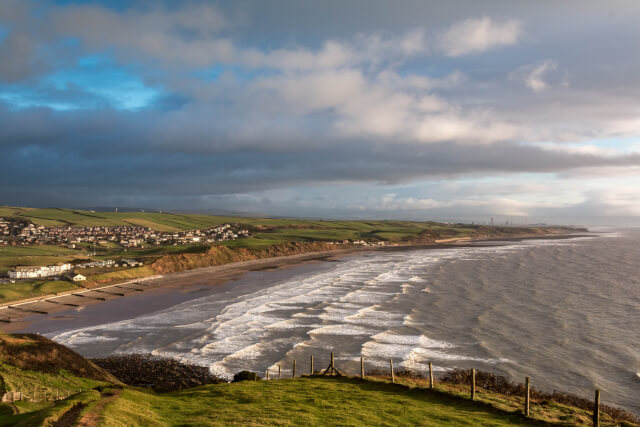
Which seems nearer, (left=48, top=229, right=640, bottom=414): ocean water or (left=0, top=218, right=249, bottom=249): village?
(left=48, top=229, right=640, bottom=414): ocean water

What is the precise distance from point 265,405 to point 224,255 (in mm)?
129270

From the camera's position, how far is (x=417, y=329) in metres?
55.6

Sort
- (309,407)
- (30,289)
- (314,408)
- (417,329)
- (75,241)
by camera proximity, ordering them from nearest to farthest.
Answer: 1. (314,408)
2. (309,407)
3. (417,329)
4. (30,289)
5. (75,241)

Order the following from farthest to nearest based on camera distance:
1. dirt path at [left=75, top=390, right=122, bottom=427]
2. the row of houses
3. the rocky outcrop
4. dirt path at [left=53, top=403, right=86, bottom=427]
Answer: the row of houses → the rocky outcrop → dirt path at [left=53, top=403, right=86, bottom=427] → dirt path at [left=75, top=390, right=122, bottom=427]

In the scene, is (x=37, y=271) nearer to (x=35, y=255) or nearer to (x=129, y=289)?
(x=129, y=289)

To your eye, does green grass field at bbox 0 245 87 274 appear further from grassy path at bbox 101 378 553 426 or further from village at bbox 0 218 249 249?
grassy path at bbox 101 378 553 426

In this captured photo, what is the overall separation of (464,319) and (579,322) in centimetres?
1581

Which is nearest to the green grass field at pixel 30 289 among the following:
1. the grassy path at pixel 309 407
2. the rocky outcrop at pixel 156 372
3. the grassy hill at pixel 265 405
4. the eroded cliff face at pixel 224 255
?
the eroded cliff face at pixel 224 255

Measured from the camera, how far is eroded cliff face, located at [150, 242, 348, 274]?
421ft

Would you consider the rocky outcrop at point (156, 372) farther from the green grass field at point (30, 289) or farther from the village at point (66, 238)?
the village at point (66, 238)

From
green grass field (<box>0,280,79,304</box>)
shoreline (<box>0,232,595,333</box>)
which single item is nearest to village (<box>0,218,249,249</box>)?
shoreline (<box>0,232,595,333</box>)

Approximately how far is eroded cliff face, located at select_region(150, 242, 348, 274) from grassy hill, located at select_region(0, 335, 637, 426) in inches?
3700

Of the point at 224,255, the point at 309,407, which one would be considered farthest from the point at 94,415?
the point at 224,255

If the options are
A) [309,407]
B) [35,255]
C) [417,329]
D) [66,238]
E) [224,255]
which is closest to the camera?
[309,407]
